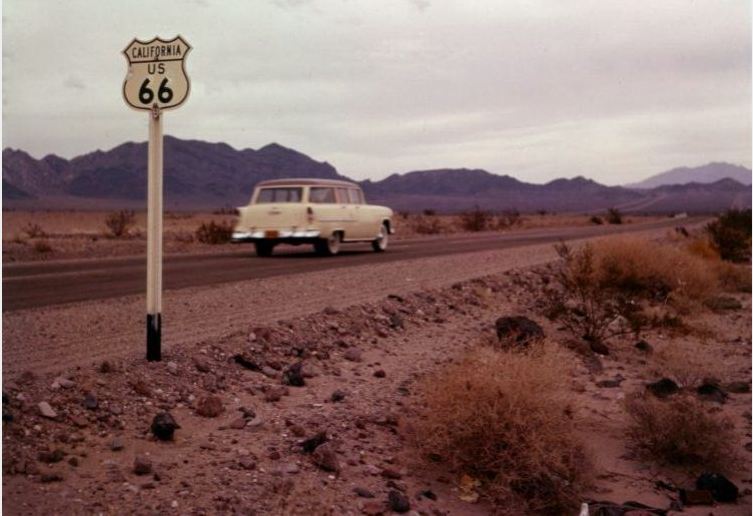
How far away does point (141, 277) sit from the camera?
17125 millimetres

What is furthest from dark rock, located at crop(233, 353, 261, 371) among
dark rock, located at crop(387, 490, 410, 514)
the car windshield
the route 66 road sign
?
the car windshield

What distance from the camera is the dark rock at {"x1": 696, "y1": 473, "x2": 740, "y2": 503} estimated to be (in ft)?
24.9

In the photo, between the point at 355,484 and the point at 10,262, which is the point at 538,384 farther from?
the point at 10,262

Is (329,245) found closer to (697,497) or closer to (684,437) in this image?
(684,437)

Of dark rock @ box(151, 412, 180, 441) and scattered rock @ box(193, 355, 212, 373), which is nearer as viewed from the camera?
dark rock @ box(151, 412, 180, 441)

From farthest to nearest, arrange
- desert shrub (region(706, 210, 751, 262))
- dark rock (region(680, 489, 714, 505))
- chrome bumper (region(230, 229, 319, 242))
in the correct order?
desert shrub (region(706, 210, 751, 262)), chrome bumper (region(230, 229, 319, 242)), dark rock (region(680, 489, 714, 505))

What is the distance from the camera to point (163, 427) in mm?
6801

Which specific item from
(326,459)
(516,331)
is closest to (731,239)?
(516,331)

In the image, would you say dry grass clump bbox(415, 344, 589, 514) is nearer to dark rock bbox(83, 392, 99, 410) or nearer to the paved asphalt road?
dark rock bbox(83, 392, 99, 410)

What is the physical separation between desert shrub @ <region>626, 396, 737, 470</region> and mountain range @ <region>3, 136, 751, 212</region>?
10149 centimetres

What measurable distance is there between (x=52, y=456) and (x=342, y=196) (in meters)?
18.0

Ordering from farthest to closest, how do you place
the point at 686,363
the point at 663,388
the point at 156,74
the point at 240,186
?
1. the point at 240,186
2. the point at 686,363
3. the point at 663,388
4. the point at 156,74

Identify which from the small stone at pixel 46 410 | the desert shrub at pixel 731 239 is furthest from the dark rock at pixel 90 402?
the desert shrub at pixel 731 239

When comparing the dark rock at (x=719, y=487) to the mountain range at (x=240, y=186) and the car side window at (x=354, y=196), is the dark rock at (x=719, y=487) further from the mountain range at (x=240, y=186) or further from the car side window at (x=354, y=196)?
the mountain range at (x=240, y=186)
